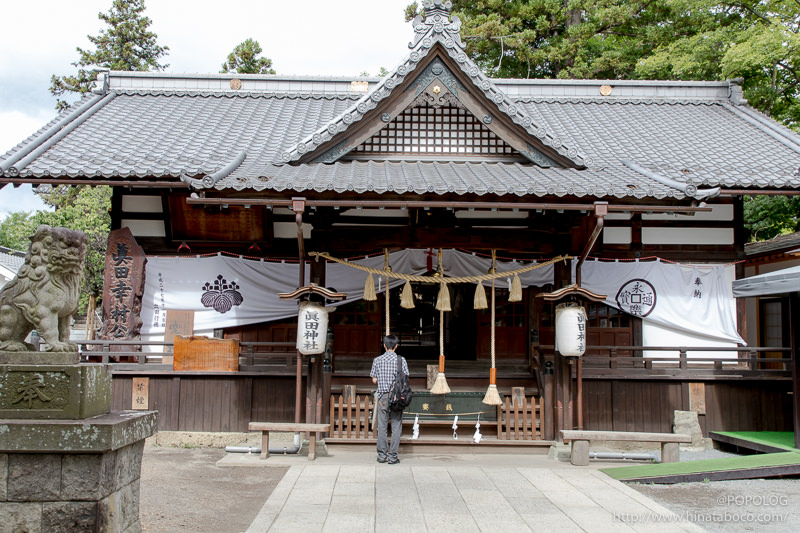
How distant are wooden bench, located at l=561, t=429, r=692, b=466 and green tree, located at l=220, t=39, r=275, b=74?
2315cm

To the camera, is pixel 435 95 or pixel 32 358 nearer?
pixel 32 358

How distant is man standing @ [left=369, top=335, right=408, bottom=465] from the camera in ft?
29.0

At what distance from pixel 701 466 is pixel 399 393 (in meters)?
4.13

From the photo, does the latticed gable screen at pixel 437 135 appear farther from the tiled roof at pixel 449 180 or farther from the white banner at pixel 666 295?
the white banner at pixel 666 295

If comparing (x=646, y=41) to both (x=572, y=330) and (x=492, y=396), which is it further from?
(x=492, y=396)

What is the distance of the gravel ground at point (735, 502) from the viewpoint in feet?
20.6

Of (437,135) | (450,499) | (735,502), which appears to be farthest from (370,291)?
(735,502)

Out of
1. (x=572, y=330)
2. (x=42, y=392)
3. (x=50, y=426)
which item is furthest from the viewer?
(x=572, y=330)

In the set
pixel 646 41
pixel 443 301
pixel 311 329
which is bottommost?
pixel 311 329

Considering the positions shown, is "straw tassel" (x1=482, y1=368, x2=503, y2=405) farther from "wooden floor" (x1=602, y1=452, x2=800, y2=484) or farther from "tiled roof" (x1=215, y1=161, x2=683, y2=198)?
"tiled roof" (x1=215, y1=161, x2=683, y2=198)

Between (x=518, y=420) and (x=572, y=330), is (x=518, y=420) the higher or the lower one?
the lower one

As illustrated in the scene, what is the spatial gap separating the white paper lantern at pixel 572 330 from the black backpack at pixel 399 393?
2578 millimetres

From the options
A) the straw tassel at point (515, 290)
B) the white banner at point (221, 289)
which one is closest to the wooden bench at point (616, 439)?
the straw tassel at point (515, 290)

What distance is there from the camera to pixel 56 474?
14.8ft
